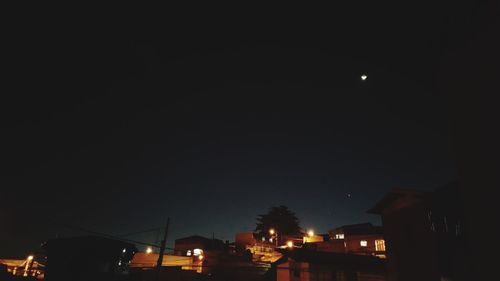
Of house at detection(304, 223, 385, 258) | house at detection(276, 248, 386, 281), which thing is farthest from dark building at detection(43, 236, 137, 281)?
house at detection(304, 223, 385, 258)

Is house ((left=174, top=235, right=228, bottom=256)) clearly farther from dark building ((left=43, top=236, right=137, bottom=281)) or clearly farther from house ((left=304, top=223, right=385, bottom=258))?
dark building ((left=43, top=236, right=137, bottom=281))

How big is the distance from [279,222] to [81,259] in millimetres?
43629

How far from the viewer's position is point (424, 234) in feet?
60.5

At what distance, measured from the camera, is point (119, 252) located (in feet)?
117

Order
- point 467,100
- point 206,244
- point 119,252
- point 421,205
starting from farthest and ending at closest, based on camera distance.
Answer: point 206,244 < point 119,252 < point 421,205 < point 467,100

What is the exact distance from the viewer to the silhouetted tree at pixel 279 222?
65062 millimetres

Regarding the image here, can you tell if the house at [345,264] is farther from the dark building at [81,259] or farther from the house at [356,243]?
the house at [356,243]

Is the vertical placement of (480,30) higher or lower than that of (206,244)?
higher

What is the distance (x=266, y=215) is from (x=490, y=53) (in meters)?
63.1

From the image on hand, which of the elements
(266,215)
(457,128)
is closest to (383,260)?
(457,128)

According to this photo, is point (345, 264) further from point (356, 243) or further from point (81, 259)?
point (81, 259)

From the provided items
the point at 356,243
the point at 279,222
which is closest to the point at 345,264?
the point at 356,243

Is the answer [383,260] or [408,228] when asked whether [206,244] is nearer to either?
[383,260]

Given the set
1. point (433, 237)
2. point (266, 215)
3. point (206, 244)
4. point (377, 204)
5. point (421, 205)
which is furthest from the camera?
point (266, 215)
